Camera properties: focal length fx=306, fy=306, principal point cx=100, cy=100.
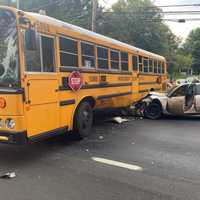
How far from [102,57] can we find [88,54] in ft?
2.98

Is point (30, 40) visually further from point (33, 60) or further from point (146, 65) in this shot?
point (146, 65)

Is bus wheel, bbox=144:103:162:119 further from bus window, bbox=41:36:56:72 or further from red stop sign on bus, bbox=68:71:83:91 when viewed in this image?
bus window, bbox=41:36:56:72

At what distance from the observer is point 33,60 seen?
222 inches

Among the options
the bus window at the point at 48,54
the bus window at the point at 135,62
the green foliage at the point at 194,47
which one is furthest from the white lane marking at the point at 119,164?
the green foliage at the point at 194,47

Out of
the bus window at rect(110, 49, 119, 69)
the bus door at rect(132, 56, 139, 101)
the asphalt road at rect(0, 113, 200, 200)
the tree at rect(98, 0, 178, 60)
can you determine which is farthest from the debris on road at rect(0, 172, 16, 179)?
the tree at rect(98, 0, 178, 60)

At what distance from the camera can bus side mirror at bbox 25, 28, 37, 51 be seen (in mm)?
5398

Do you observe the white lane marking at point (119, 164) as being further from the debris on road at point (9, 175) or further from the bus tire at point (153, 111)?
the bus tire at point (153, 111)

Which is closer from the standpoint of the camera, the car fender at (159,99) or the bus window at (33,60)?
the bus window at (33,60)

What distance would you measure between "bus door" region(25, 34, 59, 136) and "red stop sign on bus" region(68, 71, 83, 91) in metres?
0.56

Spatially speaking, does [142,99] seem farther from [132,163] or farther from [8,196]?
[8,196]

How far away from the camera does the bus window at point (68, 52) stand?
6.57 meters

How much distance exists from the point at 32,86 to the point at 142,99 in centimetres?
707

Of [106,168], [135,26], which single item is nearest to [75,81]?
[106,168]

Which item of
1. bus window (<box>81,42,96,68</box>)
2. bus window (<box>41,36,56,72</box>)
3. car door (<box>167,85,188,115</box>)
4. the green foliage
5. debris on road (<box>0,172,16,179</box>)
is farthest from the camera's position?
the green foliage
